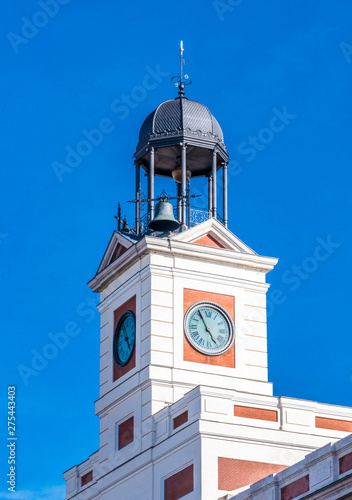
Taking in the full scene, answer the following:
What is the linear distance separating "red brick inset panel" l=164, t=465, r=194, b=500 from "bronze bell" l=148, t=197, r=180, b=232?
364 inches

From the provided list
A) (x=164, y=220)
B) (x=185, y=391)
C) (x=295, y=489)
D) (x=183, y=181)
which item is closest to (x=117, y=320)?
(x=164, y=220)

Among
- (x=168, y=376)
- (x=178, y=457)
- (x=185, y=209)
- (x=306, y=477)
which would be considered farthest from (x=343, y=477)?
(x=185, y=209)

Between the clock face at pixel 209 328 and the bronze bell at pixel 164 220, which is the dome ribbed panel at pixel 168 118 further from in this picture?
the clock face at pixel 209 328

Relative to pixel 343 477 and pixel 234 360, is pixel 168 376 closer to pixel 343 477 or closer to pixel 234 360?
pixel 234 360

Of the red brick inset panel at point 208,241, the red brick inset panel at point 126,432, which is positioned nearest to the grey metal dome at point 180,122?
the red brick inset panel at point 208,241

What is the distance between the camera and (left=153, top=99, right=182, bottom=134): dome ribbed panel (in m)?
52.9

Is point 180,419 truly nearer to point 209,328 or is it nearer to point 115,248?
point 209,328

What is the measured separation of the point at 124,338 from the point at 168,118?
28.2ft

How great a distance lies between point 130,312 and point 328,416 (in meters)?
7.87

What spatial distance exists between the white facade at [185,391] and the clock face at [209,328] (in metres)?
0.34

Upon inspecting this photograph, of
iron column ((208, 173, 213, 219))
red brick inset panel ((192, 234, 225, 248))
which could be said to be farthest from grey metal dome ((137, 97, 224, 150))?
red brick inset panel ((192, 234, 225, 248))

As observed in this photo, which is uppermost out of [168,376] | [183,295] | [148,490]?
[183,295]

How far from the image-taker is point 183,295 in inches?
1945

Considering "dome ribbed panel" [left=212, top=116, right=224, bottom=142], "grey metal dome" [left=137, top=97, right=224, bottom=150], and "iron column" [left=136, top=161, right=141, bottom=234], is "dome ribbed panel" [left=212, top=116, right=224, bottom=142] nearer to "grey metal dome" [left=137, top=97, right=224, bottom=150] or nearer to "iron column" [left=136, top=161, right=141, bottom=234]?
"grey metal dome" [left=137, top=97, right=224, bottom=150]
